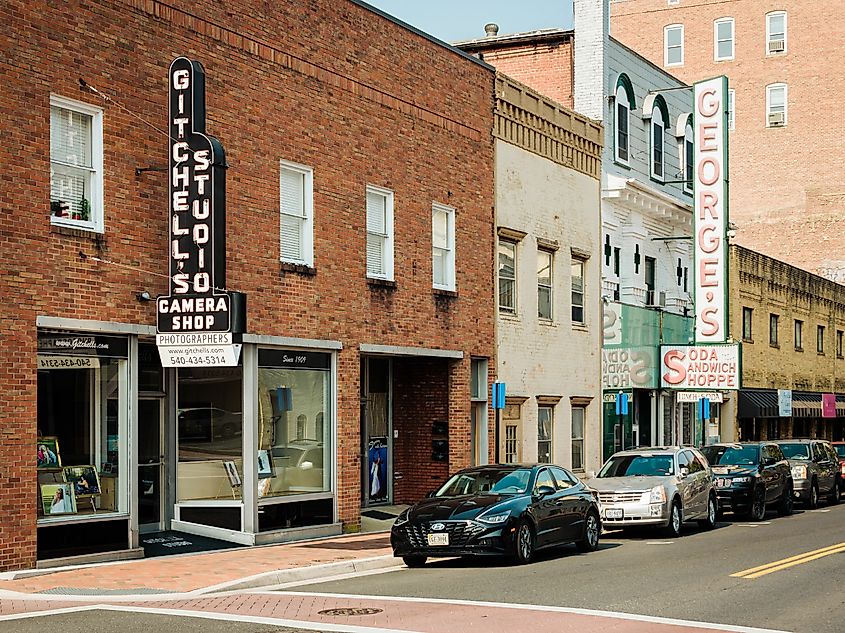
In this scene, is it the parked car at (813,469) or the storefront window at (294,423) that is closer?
the storefront window at (294,423)

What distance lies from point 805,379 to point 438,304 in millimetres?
30730

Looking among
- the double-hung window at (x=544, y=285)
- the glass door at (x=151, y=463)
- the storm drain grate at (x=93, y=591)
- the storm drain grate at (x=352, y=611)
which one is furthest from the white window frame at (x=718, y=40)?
the storm drain grate at (x=352, y=611)

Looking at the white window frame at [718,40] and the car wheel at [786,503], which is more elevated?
the white window frame at [718,40]

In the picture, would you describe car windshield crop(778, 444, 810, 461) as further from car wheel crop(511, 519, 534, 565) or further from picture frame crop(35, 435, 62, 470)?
picture frame crop(35, 435, 62, 470)

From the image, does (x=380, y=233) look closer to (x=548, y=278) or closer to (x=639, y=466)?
(x=639, y=466)

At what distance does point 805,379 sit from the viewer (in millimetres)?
51906

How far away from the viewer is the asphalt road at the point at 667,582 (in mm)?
13242

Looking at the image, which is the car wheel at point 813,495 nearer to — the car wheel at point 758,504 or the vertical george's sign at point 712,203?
the car wheel at point 758,504

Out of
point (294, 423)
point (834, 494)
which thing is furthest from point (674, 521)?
point (834, 494)

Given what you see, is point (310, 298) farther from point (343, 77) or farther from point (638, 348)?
point (638, 348)

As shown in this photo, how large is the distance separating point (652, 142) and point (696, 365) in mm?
6328

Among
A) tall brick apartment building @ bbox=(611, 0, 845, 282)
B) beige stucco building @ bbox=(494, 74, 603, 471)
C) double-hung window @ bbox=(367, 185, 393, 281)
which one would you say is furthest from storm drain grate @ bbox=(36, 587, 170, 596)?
tall brick apartment building @ bbox=(611, 0, 845, 282)

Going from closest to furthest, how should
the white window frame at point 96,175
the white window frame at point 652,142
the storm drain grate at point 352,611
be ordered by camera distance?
the storm drain grate at point 352,611
the white window frame at point 96,175
the white window frame at point 652,142

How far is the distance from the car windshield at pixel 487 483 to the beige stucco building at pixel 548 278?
27.9 feet
